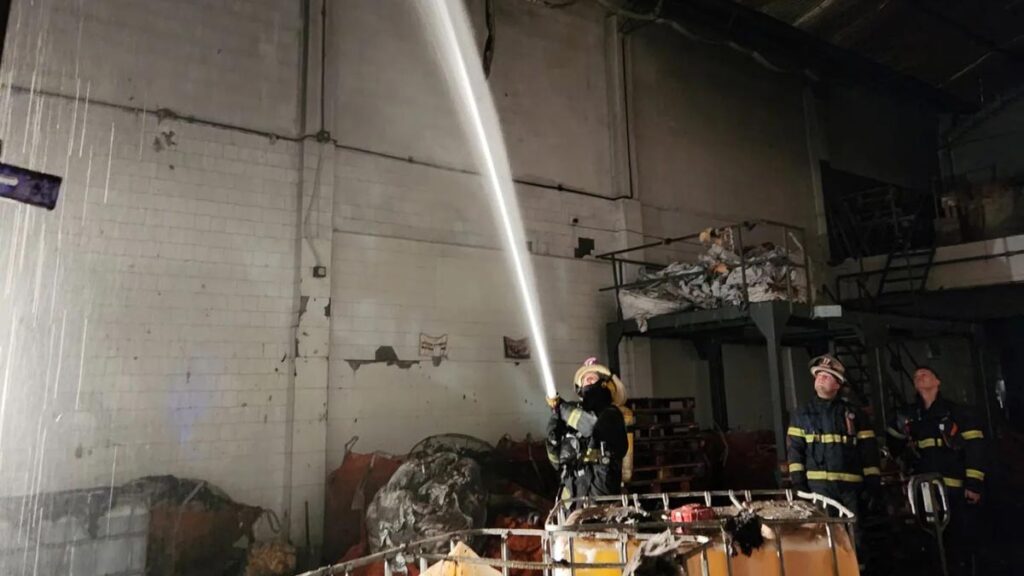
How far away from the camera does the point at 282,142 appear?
236 inches

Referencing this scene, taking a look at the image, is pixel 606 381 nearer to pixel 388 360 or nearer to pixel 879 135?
pixel 388 360

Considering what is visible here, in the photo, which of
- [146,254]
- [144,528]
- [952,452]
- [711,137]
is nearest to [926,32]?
[711,137]

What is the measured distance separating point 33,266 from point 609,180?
244 inches

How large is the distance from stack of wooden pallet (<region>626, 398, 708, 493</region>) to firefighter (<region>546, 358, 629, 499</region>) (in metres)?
1.39

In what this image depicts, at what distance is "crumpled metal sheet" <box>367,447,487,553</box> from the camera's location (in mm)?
4887

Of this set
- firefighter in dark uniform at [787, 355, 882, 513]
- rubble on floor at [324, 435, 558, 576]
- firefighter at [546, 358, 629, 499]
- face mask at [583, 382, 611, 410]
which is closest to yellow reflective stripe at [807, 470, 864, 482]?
firefighter in dark uniform at [787, 355, 882, 513]

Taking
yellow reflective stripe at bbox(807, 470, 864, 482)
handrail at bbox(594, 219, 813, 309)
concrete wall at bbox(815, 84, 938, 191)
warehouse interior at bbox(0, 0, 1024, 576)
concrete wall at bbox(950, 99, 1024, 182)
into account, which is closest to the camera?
yellow reflective stripe at bbox(807, 470, 864, 482)

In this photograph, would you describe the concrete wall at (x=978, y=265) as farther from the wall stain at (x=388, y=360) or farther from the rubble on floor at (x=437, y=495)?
the wall stain at (x=388, y=360)

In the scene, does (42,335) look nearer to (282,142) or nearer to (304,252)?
(304,252)

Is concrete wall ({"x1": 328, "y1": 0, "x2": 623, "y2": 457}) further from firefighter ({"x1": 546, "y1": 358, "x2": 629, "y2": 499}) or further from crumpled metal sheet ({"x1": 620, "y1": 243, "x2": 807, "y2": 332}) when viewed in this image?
firefighter ({"x1": 546, "y1": 358, "x2": 629, "y2": 499})

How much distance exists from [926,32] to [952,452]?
24.0 feet

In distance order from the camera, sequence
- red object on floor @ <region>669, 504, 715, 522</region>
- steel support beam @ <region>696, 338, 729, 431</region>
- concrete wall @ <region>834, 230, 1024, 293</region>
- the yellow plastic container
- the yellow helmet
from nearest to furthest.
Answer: the yellow plastic container < red object on floor @ <region>669, 504, 715, 522</region> < the yellow helmet < steel support beam @ <region>696, 338, 729, 431</region> < concrete wall @ <region>834, 230, 1024, 293</region>

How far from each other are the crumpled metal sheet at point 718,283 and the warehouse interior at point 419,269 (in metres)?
0.04

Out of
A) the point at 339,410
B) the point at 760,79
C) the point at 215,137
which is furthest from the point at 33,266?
the point at 760,79
